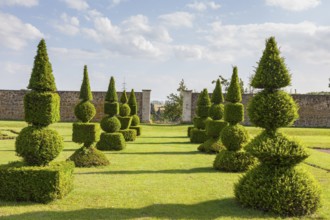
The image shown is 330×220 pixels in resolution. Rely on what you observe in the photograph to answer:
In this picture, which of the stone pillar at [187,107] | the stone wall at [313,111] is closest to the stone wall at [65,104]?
the stone pillar at [187,107]

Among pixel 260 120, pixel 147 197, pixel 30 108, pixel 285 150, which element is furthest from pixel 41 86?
pixel 285 150

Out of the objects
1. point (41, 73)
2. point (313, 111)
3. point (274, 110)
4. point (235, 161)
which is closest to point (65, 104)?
point (313, 111)

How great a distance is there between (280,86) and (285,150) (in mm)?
1714

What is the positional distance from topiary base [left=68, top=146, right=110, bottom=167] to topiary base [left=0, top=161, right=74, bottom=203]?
16.9ft

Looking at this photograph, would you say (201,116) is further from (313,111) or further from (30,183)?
(313,111)

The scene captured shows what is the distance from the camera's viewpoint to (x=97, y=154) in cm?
1435

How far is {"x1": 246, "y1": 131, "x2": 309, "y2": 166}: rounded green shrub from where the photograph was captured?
26.7 feet

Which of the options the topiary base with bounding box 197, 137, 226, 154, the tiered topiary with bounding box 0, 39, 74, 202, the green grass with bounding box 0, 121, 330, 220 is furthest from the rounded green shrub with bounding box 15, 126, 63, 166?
the topiary base with bounding box 197, 137, 226, 154

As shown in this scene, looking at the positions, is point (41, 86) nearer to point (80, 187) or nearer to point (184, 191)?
point (80, 187)

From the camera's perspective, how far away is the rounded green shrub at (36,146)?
9.00 meters

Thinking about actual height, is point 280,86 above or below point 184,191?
above

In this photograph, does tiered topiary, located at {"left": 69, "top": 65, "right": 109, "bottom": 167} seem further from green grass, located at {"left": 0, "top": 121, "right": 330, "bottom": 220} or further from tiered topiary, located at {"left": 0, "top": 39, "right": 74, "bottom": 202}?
tiered topiary, located at {"left": 0, "top": 39, "right": 74, "bottom": 202}

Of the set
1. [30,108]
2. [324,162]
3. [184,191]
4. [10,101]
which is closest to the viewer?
[30,108]

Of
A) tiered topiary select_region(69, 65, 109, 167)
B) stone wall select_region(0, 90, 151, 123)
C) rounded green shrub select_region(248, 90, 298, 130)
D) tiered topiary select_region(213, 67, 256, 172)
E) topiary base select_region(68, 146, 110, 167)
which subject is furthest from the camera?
stone wall select_region(0, 90, 151, 123)
